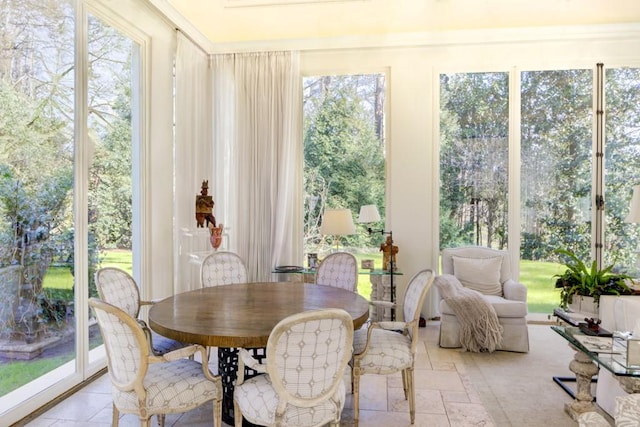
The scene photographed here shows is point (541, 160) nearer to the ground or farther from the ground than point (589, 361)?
farther from the ground

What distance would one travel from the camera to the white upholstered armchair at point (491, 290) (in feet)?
12.2

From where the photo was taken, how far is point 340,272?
3.49 metres

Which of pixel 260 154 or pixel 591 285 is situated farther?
pixel 260 154

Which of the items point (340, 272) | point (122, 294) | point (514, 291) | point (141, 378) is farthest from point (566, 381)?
point (122, 294)

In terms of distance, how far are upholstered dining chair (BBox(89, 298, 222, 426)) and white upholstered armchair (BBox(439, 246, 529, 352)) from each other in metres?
2.45

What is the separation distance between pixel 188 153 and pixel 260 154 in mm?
896

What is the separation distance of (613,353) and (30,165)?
Answer: 371 centimetres

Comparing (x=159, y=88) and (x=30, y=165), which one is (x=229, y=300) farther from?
(x=159, y=88)

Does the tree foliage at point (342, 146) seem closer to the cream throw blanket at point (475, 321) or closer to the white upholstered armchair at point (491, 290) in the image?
the white upholstered armchair at point (491, 290)

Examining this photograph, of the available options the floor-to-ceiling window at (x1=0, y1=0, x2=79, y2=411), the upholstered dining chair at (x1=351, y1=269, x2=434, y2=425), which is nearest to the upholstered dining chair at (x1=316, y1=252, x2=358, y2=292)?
the upholstered dining chair at (x1=351, y1=269, x2=434, y2=425)

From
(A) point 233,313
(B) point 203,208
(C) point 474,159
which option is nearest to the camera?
(A) point 233,313

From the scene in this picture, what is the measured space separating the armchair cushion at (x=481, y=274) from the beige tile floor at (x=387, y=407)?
1.15 m

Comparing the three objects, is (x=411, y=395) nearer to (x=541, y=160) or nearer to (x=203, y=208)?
(x=203, y=208)

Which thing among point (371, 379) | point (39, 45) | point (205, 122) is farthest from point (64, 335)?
point (205, 122)
